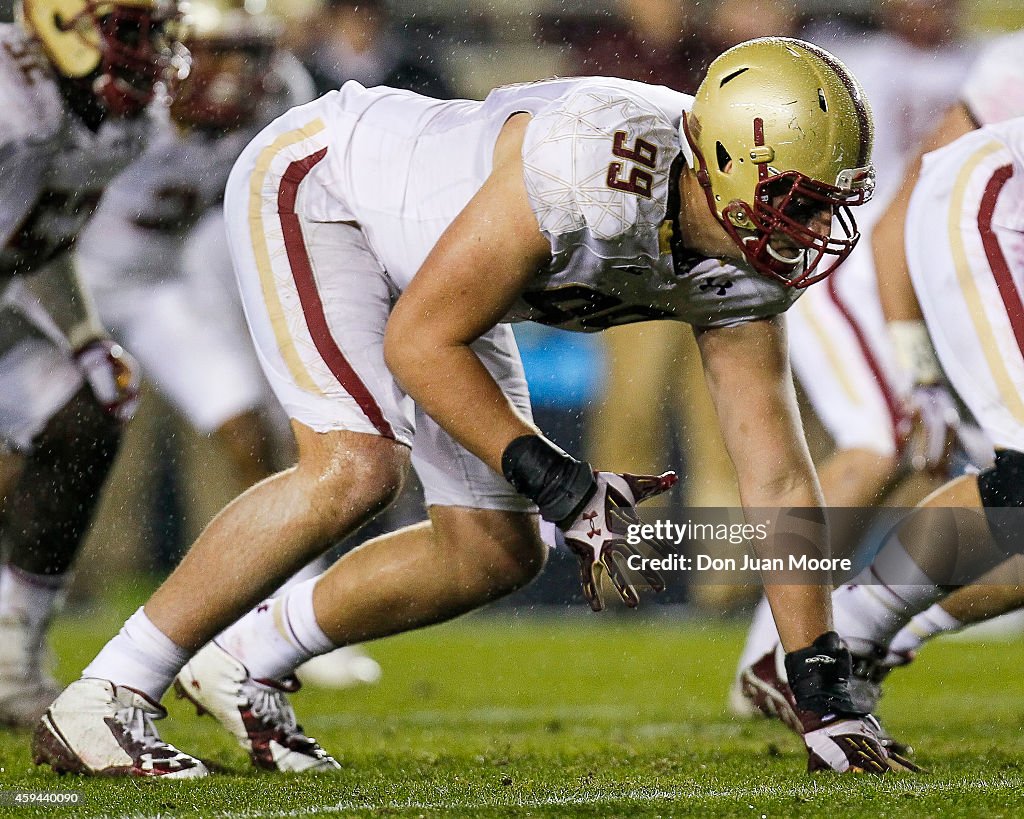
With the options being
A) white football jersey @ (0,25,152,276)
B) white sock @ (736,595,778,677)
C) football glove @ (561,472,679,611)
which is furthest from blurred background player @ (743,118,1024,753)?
white football jersey @ (0,25,152,276)

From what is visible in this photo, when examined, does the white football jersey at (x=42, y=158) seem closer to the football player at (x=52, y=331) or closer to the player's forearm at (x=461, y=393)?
the football player at (x=52, y=331)

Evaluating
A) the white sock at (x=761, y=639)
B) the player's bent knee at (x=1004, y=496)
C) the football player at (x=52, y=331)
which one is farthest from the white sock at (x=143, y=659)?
the player's bent knee at (x=1004, y=496)

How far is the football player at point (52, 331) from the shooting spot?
375cm

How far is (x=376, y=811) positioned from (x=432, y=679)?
2377 millimetres

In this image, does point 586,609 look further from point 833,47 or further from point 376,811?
point 376,811

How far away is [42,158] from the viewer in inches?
149

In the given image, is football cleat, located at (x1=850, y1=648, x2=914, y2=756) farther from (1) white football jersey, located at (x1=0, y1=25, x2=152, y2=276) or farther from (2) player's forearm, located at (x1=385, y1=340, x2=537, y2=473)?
(1) white football jersey, located at (x1=0, y1=25, x2=152, y2=276)

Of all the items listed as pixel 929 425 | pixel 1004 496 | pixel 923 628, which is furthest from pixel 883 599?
pixel 929 425

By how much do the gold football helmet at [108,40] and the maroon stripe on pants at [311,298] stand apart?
1.09 meters

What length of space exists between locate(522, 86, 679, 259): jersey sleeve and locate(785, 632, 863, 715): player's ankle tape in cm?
73

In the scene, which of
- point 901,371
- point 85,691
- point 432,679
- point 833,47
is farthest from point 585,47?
point 85,691

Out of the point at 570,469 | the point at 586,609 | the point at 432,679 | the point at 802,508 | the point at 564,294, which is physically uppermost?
the point at 564,294

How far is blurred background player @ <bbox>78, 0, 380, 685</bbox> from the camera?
475 cm

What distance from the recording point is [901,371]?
423 centimetres
